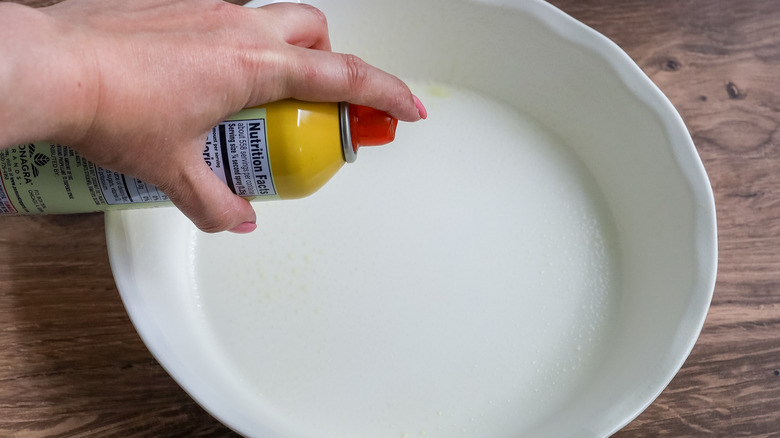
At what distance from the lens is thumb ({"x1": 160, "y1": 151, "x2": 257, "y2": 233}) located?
0.49 metres

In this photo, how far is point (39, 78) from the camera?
0.39m

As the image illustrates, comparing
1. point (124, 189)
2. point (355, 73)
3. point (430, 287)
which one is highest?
point (355, 73)

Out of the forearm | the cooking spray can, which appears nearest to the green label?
the cooking spray can

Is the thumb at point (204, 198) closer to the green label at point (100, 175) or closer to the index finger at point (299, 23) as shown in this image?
the green label at point (100, 175)

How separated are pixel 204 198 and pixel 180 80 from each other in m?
0.10

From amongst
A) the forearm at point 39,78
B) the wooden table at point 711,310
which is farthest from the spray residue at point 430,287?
the forearm at point 39,78

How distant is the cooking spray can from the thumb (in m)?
0.01

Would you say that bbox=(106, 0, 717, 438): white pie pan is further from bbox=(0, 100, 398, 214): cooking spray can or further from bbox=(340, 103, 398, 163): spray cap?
bbox=(340, 103, 398, 163): spray cap

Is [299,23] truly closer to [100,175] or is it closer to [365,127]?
[365,127]

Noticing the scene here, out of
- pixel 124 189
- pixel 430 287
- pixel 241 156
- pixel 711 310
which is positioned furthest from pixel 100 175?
pixel 711 310

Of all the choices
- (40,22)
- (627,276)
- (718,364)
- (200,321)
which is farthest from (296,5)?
(718,364)

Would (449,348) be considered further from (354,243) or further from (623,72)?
(623,72)

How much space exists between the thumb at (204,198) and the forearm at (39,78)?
92 millimetres

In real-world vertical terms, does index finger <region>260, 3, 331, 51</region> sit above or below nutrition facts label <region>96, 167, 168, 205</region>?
above
